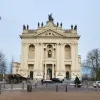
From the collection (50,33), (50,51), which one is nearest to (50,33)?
(50,33)

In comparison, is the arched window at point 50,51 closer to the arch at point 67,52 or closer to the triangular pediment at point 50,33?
the triangular pediment at point 50,33

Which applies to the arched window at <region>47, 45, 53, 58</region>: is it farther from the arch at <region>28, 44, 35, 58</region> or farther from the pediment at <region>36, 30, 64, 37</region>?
the arch at <region>28, 44, 35, 58</region>

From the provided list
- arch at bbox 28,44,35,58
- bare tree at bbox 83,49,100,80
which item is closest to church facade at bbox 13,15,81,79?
arch at bbox 28,44,35,58

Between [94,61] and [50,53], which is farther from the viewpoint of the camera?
[50,53]

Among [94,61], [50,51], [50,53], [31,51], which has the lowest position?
[94,61]

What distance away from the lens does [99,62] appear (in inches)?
3812

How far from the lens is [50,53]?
110 metres

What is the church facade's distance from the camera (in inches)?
4210

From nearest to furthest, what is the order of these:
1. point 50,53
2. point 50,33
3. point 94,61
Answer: point 94,61
point 50,33
point 50,53

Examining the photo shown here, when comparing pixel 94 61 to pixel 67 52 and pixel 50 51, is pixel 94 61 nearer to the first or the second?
pixel 67 52

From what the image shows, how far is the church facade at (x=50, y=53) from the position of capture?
107m

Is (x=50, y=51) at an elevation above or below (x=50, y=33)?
below

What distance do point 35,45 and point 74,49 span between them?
49.7 ft

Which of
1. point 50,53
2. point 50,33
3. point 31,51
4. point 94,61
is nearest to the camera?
point 94,61
